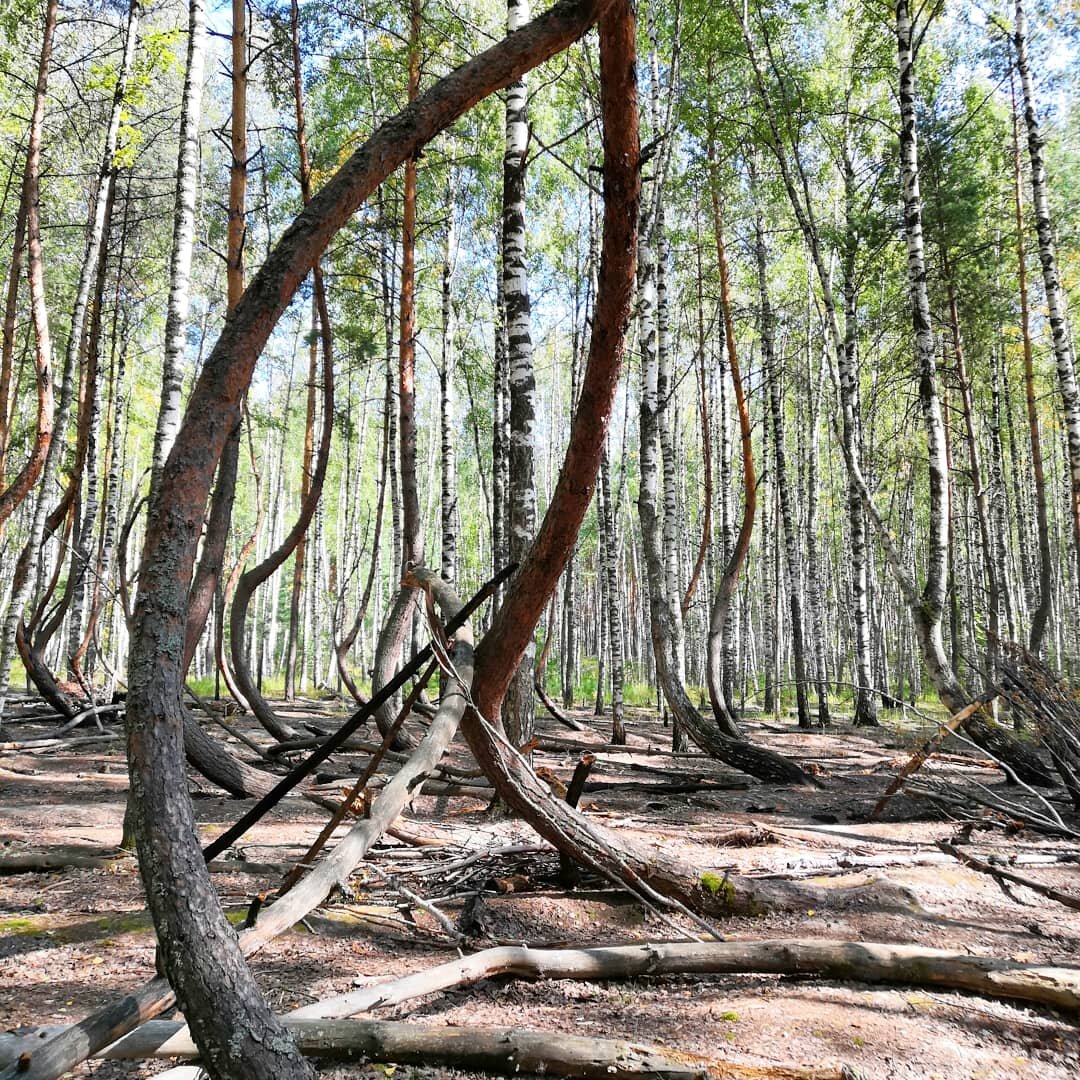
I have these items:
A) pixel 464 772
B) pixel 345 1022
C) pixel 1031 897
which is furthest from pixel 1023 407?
pixel 345 1022

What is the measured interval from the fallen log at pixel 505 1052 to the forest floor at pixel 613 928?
0.29 feet

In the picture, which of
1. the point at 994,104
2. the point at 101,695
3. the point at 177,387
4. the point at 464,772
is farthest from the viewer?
the point at 994,104

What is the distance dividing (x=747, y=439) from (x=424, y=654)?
900 cm

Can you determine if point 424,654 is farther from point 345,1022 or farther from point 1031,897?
point 1031,897

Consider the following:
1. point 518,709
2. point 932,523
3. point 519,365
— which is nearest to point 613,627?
point 932,523

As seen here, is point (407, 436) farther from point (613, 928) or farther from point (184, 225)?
point (613, 928)

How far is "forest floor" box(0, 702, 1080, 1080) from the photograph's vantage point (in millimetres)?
2580

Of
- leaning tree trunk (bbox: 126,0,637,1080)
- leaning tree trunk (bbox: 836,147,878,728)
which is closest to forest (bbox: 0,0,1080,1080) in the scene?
leaning tree trunk (bbox: 126,0,637,1080)

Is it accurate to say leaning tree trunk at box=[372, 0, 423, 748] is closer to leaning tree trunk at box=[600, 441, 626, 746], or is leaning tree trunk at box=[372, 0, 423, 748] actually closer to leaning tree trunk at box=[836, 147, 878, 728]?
leaning tree trunk at box=[600, 441, 626, 746]

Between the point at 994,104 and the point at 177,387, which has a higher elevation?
the point at 994,104

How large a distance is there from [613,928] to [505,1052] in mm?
1776

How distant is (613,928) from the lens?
12.4 ft

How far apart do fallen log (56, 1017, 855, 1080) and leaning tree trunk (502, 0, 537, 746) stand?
3.47 m

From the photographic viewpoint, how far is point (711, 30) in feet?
37.7
